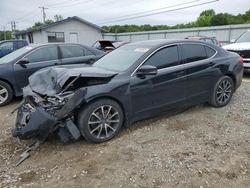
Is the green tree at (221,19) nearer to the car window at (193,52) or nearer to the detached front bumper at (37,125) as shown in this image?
the car window at (193,52)

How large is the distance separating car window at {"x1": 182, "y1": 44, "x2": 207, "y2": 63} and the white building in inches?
930

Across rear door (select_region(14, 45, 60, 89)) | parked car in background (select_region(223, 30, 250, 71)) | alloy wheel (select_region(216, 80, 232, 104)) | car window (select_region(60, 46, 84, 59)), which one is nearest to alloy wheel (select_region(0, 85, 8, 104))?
rear door (select_region(14, 45, 60, 89))

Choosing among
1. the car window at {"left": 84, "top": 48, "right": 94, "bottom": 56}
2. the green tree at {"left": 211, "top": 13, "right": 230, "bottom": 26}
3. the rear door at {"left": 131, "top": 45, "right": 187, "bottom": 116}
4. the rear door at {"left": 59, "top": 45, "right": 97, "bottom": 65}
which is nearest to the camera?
the rear door at {"left": 131, "top": 45, "right": 187, "bottom": 116}

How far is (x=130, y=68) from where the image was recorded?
4109 millimetres

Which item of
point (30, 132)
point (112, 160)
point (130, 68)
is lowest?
point (112, 160)

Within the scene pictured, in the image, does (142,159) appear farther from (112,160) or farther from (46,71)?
(46,71)

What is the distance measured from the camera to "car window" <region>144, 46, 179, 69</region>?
4289mm

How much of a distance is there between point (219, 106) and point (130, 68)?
2.36m

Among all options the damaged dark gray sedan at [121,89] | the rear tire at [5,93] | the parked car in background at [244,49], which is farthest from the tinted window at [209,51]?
the rear tire at [5,93]

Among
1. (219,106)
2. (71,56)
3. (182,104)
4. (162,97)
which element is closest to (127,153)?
(162,97)

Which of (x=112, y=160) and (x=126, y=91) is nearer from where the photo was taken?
(x=112, y=160)

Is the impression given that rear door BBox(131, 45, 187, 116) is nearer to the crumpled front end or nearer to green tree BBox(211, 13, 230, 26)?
the crumpled front end

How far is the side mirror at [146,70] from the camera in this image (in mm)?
3980

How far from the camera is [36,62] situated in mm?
6406
